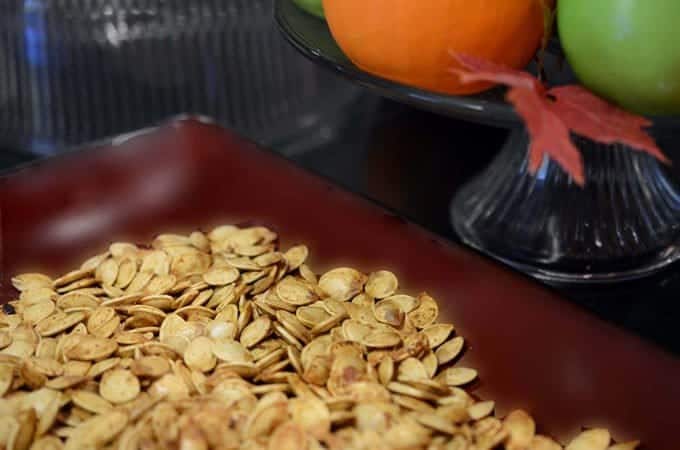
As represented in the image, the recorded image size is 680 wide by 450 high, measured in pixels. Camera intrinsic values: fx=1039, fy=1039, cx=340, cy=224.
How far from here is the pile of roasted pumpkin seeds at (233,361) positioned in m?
0.49

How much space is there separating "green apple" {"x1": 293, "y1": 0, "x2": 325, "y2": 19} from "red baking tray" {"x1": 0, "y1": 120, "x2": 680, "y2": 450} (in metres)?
0.10

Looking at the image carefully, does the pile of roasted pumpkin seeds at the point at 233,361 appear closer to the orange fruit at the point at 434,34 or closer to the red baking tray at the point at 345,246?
the red baking tray at the point at 345,246

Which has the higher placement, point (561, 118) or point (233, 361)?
point (561, 118)

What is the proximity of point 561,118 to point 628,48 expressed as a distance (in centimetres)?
6

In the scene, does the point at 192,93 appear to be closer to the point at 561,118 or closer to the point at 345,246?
the point at 345,246

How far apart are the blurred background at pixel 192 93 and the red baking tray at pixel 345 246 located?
0.12 meters

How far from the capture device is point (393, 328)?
568 mm

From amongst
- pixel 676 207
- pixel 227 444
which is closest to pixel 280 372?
pixel 227 444

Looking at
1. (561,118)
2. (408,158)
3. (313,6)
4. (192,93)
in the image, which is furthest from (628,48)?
(192,93)

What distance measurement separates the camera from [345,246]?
2.09 ft

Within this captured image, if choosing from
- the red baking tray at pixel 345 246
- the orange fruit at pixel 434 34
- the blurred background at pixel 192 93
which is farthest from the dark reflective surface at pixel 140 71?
the orange fruit at pixel 434 34

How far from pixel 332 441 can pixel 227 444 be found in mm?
48

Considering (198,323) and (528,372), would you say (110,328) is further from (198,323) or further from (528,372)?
(528,372)

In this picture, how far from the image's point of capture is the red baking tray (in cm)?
51
